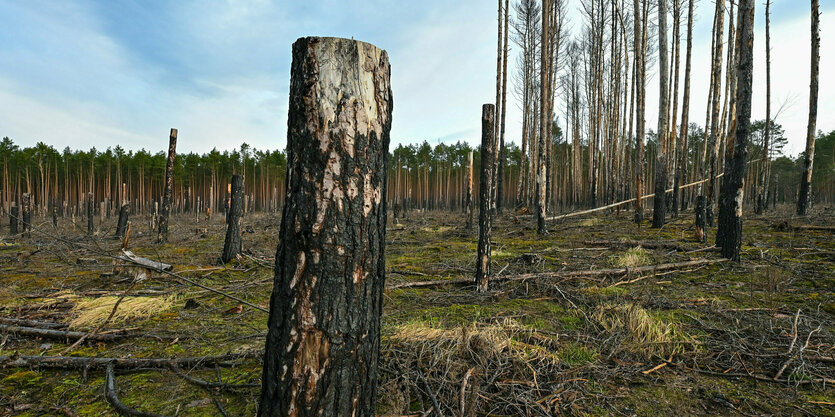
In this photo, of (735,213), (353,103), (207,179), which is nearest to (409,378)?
(353,103)

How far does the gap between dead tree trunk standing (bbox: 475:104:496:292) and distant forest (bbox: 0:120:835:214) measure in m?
21.3

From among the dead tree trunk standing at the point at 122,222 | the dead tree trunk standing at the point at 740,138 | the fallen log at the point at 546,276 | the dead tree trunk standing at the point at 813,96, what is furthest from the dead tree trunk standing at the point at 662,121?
the dead tree trunk standing at the point at 122,222

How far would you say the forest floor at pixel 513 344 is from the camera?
7.59 ft

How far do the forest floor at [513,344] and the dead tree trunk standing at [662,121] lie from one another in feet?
14.3

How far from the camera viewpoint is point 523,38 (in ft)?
64.8

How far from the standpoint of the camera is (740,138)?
607 centimetres

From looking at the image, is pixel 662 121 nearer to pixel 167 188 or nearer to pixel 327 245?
pixel 327 245

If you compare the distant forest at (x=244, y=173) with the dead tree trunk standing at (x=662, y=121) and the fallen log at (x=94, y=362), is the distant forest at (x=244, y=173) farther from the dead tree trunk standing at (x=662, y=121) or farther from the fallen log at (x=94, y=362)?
the fallen log at (x=94, y=362)

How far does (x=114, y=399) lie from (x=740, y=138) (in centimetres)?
853

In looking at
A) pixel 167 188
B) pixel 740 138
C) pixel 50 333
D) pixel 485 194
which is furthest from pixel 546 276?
pixel 167 188

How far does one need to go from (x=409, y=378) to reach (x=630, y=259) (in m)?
4.87

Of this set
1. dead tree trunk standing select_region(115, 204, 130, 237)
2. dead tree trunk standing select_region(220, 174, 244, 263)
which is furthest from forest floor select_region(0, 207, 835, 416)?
dead tree trunk standing select_region(115, 204, 130, 237)

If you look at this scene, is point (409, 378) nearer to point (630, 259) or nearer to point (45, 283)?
point (630, 259)

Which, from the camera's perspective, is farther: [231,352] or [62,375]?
[231,352]
